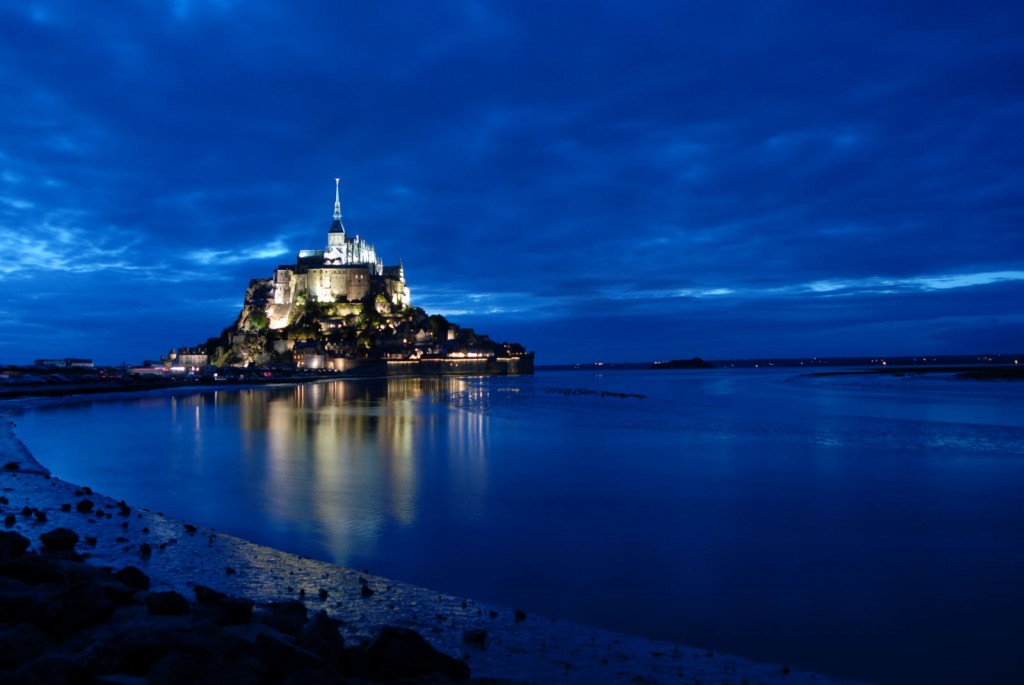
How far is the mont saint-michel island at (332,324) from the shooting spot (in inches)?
3839

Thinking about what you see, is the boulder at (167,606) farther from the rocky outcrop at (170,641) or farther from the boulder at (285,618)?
the boulder at (285,618)

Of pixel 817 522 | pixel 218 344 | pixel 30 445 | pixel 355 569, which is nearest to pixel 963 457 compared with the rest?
pixel 817 522

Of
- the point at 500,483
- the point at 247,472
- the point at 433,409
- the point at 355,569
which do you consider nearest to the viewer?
the point at 355,569

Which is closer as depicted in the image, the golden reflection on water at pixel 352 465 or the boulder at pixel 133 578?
the boulder at pixel 133 578

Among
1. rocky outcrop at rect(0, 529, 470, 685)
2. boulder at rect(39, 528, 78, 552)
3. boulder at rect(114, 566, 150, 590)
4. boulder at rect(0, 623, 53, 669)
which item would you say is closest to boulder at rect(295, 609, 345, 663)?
rocky outcrop at rect(0, 529, 470, 685)

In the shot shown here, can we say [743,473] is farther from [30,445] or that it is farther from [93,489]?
[30,445]

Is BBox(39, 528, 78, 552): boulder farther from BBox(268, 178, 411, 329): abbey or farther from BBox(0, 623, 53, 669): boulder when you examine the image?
BBox(268, 178, 411, 329): abbey

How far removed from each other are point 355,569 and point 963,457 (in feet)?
47.8

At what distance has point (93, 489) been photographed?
12109 mm

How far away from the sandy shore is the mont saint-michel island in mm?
88024

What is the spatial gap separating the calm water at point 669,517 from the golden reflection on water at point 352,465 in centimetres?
7

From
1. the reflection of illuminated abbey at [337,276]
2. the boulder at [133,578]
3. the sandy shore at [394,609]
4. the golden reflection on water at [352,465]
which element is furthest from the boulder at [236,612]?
the reflection of illuminated abbey at [337,276]

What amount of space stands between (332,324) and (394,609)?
9706cm

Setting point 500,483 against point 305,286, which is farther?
point 305,286
